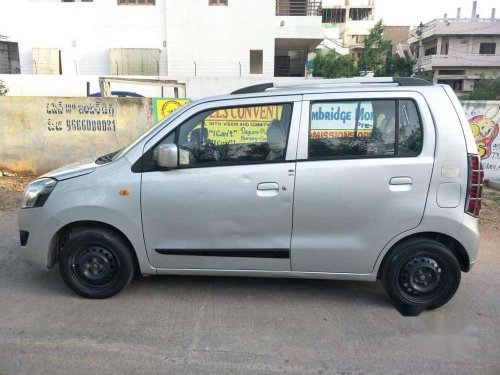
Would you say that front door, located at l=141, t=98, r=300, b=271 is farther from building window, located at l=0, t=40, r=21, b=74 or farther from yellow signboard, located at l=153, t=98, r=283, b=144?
building window, located at l=0, t=40, r=21, b=74

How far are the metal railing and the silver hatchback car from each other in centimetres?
2780

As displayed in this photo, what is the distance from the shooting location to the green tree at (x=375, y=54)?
4131 centimetres

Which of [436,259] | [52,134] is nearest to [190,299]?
[436,259]

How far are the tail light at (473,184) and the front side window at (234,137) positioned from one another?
1519mm

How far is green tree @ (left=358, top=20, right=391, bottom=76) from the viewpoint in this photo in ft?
136

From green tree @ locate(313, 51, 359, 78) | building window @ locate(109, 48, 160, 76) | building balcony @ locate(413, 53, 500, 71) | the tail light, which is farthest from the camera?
building balcony @ locate(413, 53, 500, 71)

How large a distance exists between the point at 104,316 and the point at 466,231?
3101 mm

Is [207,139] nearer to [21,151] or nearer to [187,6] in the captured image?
[21,151]

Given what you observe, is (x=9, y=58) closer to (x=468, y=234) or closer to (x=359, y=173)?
(x=359, y=173)

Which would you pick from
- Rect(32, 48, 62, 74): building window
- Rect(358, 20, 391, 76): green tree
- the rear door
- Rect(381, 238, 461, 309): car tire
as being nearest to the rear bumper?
Rect(381, 238, 461, 309): car tire

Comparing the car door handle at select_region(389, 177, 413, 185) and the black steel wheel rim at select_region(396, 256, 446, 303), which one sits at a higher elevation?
the car door handle at select_region(389, 177, 413, 185)

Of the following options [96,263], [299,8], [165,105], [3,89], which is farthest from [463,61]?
[96,263]

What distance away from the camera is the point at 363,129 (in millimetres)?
3719

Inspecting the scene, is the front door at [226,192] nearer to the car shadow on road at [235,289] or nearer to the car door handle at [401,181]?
the car shadow on road at [235,289]
